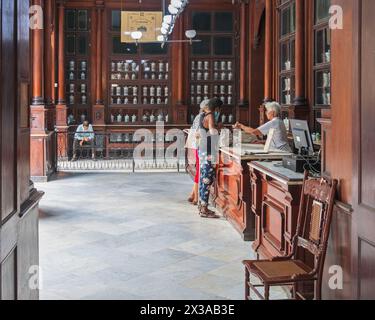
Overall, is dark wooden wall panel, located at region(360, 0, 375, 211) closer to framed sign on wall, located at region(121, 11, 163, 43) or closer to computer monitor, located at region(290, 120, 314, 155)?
computer monitor, located at region(290, 120, 314, 155)

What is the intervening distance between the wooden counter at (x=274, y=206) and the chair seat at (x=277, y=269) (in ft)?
2.30

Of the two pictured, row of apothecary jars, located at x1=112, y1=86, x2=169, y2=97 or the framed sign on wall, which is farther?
row of apothecary jars, located at x1=112, y1=86, x2=169, y2=97

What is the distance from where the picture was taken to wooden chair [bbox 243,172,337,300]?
3031 millimetres

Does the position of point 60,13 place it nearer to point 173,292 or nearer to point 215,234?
point 215,234

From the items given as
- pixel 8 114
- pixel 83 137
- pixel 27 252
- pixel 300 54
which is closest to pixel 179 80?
pixel 83 137

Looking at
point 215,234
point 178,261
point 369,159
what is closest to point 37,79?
point 215,234

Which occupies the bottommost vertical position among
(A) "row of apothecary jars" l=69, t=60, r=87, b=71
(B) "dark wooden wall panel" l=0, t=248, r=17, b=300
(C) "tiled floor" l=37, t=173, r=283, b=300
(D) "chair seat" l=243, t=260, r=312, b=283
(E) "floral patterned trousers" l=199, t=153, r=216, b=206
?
(C) "tiled floor" l=37, t=173, r=283, b=300

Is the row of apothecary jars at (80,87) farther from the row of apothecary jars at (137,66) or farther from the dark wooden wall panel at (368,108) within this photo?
the dark wooden wall panel at (368,108)

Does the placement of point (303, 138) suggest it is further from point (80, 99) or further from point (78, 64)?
point (78, 64)

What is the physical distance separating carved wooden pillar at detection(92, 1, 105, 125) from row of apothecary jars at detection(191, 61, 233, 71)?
8.42ft

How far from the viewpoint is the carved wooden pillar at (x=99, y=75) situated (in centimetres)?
1423

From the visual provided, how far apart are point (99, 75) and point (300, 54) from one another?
23.5 ft

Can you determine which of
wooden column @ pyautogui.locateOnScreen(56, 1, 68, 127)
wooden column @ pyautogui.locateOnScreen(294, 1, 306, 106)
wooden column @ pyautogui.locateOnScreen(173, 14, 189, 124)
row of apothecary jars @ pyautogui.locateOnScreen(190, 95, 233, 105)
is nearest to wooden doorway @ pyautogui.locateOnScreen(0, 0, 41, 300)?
wooden column @ pyautogui.locateOnScreen(294, 1, 306, 106)

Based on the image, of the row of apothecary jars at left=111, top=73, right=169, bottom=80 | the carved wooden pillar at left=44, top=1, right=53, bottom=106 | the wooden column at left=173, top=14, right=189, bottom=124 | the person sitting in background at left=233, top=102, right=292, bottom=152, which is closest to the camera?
the person sitting in background at left=233, top=102, right=292, bottom=152
